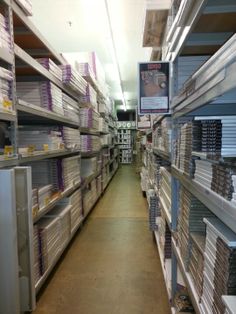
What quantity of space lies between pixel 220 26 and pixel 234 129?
66cm

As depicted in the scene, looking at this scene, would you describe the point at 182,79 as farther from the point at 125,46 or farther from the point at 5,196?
the point at 125,46

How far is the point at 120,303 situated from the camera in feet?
7.68

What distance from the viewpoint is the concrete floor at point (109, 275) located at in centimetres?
231

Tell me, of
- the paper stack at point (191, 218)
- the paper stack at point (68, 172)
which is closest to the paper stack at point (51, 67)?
the paper stack at point (68, 172)

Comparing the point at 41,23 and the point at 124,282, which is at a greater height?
the point at 41,23

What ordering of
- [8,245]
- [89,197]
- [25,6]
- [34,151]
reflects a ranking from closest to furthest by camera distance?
[8,245]
[25,6]
[34,151]
[89,197]

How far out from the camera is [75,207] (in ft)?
12.8

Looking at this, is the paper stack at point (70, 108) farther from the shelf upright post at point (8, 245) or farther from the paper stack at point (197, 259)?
Answer: the paper stack at point (197, 259)

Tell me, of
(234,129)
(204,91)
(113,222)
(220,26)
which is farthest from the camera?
(113,222)

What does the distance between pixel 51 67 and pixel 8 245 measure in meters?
1.90

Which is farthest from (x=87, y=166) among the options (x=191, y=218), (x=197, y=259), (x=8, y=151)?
(x=197, y=259)

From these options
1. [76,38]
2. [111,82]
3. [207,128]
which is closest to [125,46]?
[76,38]

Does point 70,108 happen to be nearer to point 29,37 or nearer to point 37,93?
point 37,93

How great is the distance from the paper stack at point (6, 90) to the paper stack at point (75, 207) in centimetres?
190
